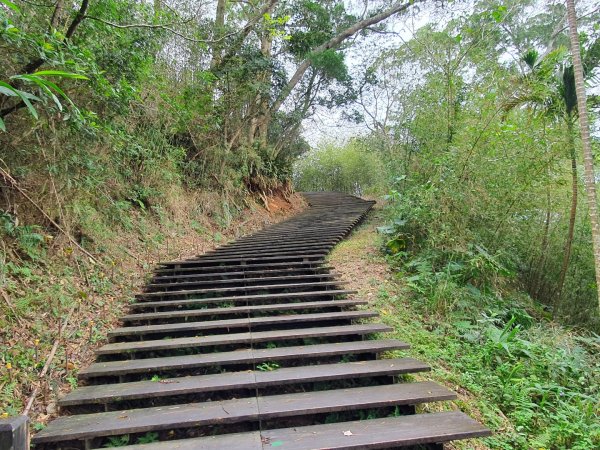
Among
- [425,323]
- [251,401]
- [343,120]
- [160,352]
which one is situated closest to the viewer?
[251,401]

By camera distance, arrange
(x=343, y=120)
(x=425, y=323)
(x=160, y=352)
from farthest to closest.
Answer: (x=343, y=120) < (x=425, y=323) < (x=160, y=352)

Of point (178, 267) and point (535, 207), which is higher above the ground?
point (535, 207)

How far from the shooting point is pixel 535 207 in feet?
18.5

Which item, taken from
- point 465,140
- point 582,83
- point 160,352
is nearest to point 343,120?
point 465,140

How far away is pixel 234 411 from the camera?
2.21 meters

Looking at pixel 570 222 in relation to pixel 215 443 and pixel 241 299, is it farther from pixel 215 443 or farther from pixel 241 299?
pixel 215 443

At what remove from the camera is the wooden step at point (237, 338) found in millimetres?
2936

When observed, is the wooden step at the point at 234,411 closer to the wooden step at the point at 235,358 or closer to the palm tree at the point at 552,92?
the wooden step at the point at 235,358

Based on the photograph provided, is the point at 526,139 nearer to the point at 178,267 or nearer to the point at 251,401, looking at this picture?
the point at 251,401

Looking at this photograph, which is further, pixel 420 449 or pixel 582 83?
pixel 582 83

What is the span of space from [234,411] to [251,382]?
0.28m

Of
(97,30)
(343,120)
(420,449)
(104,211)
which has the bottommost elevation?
(420,449)

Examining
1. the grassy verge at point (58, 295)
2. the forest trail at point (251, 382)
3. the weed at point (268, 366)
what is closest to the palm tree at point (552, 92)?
the forest trail at point (251, 382)

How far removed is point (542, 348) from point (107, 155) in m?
5.89
